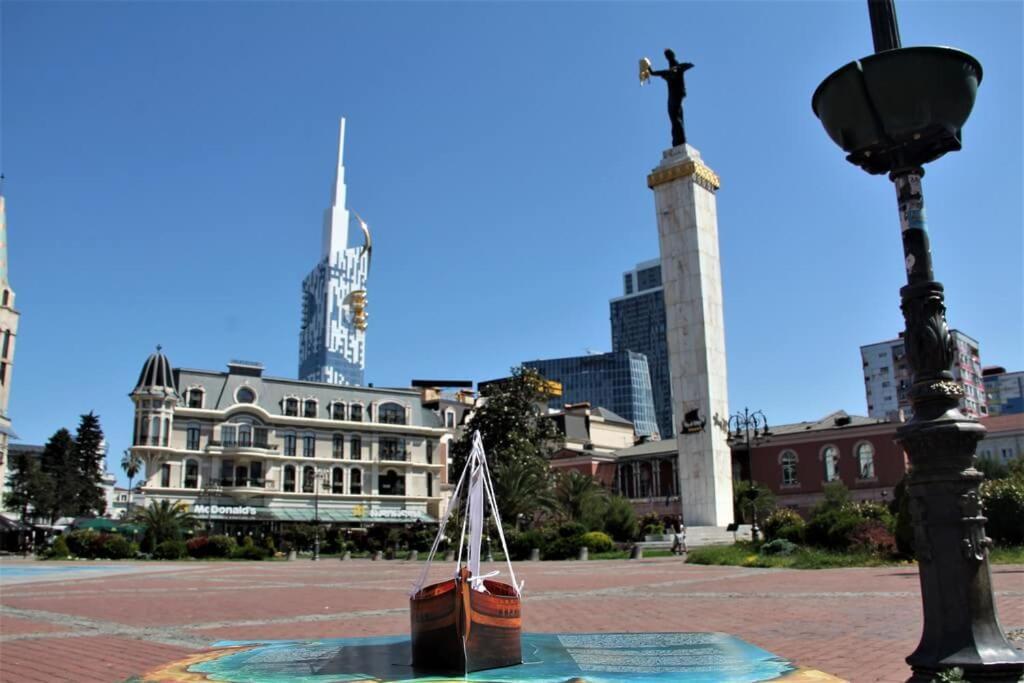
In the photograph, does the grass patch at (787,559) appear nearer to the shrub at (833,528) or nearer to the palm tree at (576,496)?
the shrub at (833,528)

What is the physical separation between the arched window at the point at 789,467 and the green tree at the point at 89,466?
70.7 m

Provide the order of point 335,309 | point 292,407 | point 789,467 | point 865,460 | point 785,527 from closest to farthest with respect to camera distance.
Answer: point 785,527 < point 865,460 < point 789,467 < point 292,407 < point 335,309

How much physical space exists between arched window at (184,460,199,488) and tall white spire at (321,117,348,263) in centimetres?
9859

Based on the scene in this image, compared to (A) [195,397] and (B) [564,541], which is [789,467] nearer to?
(B) [564,541]

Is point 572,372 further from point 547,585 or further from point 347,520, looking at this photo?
point 547,585

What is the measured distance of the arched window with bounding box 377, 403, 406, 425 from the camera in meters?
73.9

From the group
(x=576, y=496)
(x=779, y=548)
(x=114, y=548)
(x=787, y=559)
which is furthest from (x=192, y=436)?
(x=787, y=559)

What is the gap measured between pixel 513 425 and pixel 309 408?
88.4 feet

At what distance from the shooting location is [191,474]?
63062 millimetres

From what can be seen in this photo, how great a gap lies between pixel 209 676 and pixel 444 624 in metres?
1.80

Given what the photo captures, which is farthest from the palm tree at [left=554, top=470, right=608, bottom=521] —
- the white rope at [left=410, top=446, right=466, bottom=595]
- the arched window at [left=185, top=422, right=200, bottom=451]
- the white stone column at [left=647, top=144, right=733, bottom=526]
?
the white rope at [left=410, top=446, right=466, bottom=595]

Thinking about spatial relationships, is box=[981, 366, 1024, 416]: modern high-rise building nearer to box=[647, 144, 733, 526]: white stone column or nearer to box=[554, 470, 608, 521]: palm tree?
box=[647, 144, 733, 526]: white stone column

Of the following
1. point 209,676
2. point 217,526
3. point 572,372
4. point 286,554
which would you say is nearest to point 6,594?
point 209,676

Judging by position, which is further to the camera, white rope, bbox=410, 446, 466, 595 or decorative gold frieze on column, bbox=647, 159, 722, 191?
decorative gold frieze on column, bbox=647, 159, 722, 191
